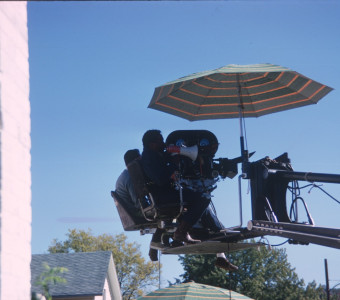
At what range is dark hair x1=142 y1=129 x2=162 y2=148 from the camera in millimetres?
8445

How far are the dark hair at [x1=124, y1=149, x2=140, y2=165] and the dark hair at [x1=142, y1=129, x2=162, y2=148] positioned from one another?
0.49 ft

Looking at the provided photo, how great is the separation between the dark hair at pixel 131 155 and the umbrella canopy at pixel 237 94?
3.19 feet

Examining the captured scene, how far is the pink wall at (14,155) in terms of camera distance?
12.9ft

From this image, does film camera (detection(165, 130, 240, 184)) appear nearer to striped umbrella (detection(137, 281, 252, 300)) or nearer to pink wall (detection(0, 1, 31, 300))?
pink wall (detection(0, 1, 31, 300))

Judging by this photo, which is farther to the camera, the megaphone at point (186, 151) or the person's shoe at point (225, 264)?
the person's shoe at point (225, 264)

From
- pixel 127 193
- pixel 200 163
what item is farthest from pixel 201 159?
pixel 127 193

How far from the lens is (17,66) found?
4.25 m

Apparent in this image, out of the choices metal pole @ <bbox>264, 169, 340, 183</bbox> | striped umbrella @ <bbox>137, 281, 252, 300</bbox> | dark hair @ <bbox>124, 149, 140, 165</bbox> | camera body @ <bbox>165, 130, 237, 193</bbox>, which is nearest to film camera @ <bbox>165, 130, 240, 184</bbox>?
camera body @ <bbox>165, 130, 237, 193</bbox>

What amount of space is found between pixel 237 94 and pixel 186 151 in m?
1.41

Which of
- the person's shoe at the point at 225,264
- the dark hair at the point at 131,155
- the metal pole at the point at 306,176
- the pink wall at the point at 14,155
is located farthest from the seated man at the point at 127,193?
the pink wall at the point at 14,155

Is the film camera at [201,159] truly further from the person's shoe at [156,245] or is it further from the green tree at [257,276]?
the green tree at [257,276]

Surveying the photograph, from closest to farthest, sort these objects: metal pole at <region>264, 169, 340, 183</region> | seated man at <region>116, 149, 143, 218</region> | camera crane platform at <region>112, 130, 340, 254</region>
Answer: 1. metal pole at <region>264, 169, 340, 183</region>
2. camera crane platform at <region>112, 130, 340, 254</region>
3. seated man at <region>116, 149, 143, 218</region>

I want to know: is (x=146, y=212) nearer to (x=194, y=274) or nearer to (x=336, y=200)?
(x=336, y=200)

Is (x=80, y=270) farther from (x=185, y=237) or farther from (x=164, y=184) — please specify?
(x=164, y=184)
